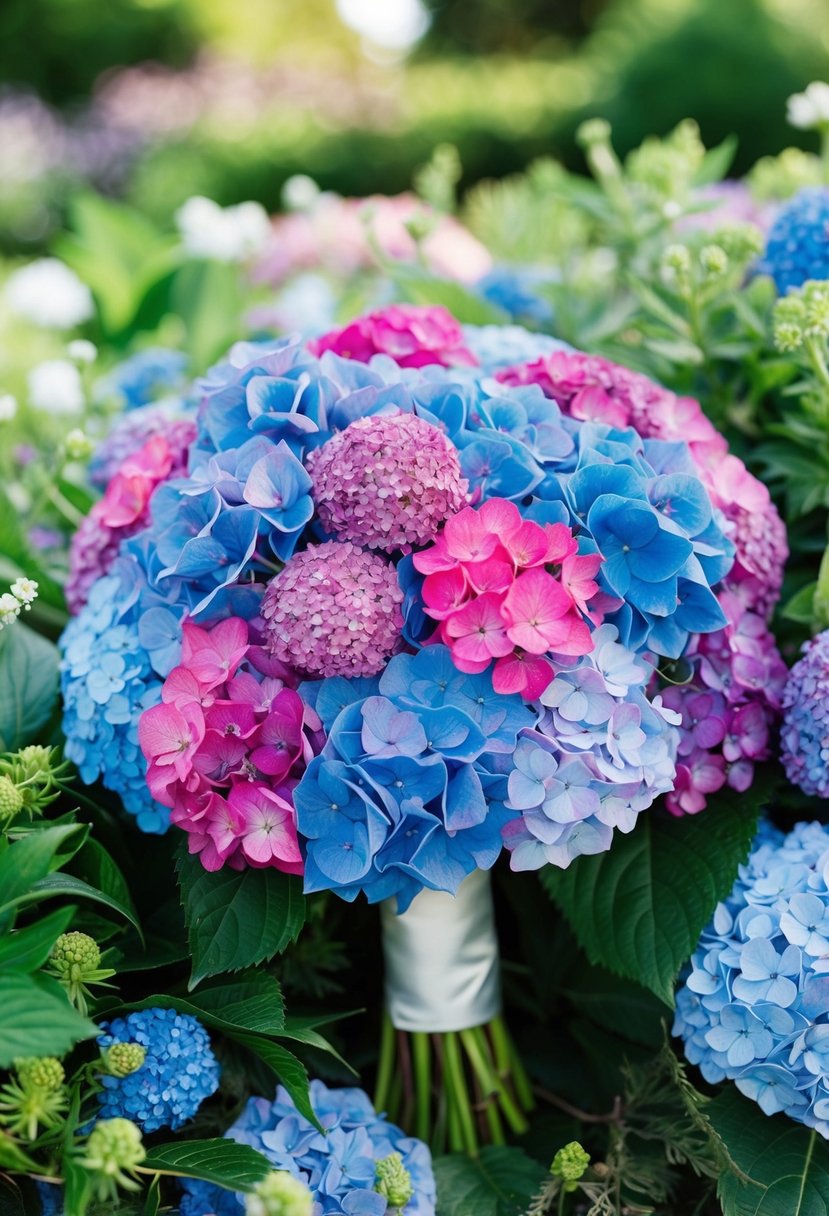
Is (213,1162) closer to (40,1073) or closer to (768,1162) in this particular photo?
(40,1073)

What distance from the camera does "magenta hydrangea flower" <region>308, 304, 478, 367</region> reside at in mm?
1389

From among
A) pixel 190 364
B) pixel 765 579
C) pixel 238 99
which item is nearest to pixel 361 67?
pixel 238 99

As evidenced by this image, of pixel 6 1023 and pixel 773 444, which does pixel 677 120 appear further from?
pixel 6 1023

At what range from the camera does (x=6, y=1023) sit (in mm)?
947

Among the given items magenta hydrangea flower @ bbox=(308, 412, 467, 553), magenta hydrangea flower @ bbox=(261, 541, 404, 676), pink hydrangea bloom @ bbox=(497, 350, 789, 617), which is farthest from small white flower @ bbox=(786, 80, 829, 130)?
magenta hydrangea flower @ bbox=(261, 541, 404, 676)

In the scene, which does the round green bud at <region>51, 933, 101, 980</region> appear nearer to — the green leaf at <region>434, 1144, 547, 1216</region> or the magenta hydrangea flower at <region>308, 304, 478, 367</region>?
the green leaf at <region>434, 1144, 547, 1216</region>

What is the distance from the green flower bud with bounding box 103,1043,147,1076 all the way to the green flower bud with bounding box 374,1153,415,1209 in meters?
0.27

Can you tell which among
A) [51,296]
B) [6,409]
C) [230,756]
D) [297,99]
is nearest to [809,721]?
[230,756]

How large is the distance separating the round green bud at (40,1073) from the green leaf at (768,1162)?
63cm

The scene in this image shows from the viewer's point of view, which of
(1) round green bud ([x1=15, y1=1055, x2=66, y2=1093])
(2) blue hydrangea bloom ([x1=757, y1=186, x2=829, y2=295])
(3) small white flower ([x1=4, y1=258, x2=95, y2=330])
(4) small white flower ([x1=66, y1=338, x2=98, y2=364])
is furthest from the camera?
(3) small white flower ([x1=4, y1=258, x2=95, y2=330])

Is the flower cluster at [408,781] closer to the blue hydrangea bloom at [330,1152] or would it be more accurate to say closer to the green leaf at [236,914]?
the green leaf at [236,914]

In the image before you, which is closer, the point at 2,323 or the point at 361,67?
the point at 2,323

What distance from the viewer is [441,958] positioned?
1271 mm

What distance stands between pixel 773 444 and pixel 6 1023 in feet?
3.76
